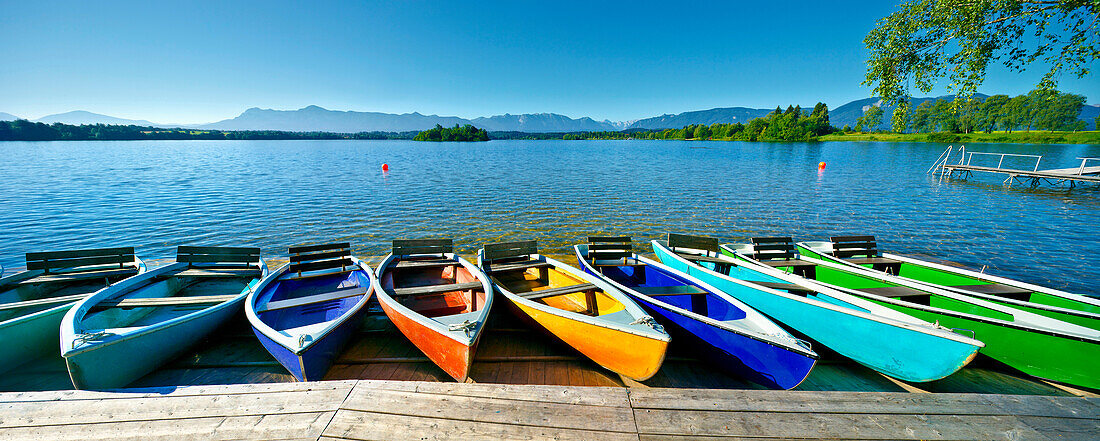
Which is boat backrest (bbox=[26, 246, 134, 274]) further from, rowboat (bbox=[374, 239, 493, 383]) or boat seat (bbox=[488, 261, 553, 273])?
boat seat (bbox=[488, 261, 553, 273])

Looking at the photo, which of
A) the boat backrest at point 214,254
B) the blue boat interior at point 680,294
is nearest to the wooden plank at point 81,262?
the boat backrest at point 214,254

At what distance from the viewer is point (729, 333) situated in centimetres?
520

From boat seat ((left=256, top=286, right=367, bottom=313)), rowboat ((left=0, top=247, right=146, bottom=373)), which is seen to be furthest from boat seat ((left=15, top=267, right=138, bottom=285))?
boat seat ((left=256, top=286, right=367, bottom=313))

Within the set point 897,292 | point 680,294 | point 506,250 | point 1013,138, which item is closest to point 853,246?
point 897,292

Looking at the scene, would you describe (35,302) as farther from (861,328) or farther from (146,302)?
(861,328)

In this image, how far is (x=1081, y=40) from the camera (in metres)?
8.52

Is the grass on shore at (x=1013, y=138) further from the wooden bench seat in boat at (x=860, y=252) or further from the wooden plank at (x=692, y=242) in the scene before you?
the wooden plank at (x=692, y=242)

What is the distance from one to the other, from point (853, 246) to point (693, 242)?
3.53m

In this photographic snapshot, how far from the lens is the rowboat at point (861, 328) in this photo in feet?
16.0

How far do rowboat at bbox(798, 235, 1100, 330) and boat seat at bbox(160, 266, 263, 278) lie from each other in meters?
12.9

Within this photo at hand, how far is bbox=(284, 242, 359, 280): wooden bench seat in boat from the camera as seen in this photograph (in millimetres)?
7793

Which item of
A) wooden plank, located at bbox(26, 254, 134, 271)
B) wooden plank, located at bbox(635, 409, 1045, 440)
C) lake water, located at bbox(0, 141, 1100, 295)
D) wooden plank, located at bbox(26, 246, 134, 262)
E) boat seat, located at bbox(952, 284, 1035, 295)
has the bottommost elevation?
lake water, located at bbox(0, 141, 1100, 295)

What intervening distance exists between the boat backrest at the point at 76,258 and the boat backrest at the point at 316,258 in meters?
3.18

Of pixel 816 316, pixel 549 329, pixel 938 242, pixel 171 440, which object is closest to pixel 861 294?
pixel 816 316
